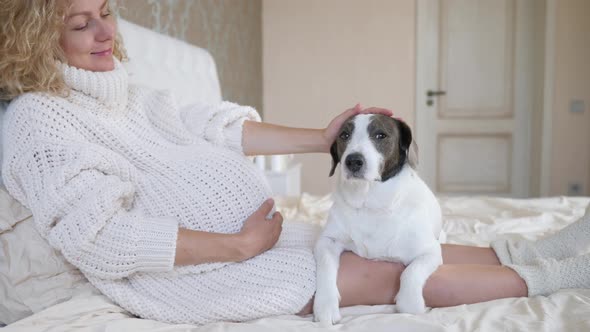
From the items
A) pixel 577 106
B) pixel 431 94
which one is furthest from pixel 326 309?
pixel 577 106

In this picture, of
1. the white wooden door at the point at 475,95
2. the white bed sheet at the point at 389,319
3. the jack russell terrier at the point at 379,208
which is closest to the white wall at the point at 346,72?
the white wooden door at the point at 475,95

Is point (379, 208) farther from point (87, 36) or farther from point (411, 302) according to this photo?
point (87, 36)

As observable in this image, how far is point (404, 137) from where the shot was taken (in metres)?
1.39

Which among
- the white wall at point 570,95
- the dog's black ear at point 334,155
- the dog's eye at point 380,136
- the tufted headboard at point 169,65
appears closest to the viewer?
the dog's eye at point 380,136

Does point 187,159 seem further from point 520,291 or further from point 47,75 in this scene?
point 520,291

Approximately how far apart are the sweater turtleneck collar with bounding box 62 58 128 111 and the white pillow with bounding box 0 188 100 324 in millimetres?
280

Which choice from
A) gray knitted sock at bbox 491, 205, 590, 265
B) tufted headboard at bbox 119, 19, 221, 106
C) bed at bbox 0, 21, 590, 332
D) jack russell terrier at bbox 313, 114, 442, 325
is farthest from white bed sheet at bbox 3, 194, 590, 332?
tufted headboard at bbox 119, 19, 221, 106

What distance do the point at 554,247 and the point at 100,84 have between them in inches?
45.5

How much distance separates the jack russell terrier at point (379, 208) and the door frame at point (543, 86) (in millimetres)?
3619

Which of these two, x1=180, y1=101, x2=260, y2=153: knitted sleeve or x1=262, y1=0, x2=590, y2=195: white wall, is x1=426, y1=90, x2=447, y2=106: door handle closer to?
x1=262, y1=0, x2=590, y2=195: white wall

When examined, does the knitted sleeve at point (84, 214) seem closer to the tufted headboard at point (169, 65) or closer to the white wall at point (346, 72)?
the tufted headboard at point (169, 65)

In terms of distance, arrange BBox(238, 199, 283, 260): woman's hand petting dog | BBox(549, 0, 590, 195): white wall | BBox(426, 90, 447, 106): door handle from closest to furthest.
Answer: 1. BBox(238, 199, 283, 260): woman's hand petting dog
2. BBox(549, 0, 590, 195): white wall
3. BBox(426, 90, 447, 106): door handle

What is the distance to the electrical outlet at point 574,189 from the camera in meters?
4.62

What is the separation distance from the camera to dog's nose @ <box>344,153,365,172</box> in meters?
1.27
